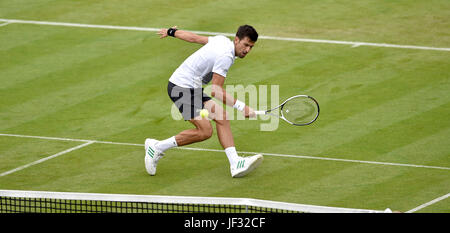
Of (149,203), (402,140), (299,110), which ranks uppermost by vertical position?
(299,110)

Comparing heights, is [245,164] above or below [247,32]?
below

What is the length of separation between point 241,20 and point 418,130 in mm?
6514

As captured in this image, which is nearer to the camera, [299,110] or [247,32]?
[247,32]

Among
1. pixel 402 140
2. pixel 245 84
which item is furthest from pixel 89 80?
pixel 402 140

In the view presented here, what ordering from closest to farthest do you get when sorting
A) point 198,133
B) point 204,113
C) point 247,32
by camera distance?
point 247,32
point 204,113
point 198,133

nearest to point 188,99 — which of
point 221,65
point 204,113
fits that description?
point 204,113

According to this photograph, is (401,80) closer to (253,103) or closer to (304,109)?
(253,103)

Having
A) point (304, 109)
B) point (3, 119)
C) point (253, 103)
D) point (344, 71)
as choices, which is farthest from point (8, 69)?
point (304, 109)

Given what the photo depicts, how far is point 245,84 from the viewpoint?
16953 millimetres

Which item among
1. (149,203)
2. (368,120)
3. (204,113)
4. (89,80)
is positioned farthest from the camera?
(89,80)

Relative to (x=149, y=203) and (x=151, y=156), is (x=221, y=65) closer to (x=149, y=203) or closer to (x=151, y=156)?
(x=151, y=156)

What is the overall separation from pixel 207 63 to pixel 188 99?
21.9 inches

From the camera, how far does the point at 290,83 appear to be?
16875mm

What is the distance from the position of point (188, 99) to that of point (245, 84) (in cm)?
465
